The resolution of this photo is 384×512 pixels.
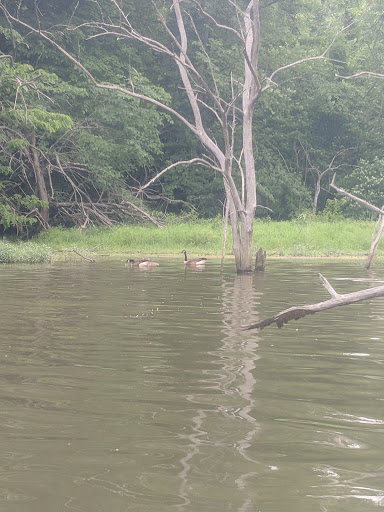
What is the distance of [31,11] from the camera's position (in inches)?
1334

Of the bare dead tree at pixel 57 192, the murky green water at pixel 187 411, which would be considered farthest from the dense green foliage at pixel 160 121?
the murky green water at pixel 187 411

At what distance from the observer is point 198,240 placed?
97.6 ft

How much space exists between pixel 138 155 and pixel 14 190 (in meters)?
4.75

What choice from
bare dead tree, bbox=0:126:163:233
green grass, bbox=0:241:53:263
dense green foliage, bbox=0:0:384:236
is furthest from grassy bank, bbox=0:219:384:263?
green grass, bbox=0:241:53:263

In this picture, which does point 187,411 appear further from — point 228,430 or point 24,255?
point 24,255

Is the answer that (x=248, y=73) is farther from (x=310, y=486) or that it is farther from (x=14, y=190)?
(x=310, y=486)

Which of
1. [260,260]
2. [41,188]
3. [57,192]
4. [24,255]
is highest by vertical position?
[41,188]

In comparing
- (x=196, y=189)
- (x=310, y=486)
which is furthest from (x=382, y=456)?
(x=196, y=189)

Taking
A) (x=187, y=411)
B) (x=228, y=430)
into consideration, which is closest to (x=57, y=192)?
(x=187, y=411)

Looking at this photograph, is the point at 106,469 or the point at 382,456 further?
the point at 382,456

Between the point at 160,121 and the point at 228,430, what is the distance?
2940 centimetres

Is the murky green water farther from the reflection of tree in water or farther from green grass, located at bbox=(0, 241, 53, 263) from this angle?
green grass, located at bbox=(0, 241, 53, 263)

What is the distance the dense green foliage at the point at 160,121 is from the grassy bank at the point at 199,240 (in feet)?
2.78

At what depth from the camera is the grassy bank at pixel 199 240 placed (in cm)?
2831
